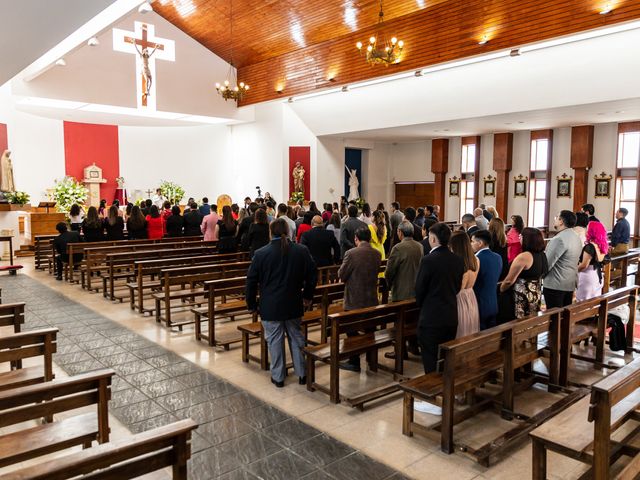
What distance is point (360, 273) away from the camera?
4680 millimetres

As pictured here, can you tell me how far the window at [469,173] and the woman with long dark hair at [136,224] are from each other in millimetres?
11001

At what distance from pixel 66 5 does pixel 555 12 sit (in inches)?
336

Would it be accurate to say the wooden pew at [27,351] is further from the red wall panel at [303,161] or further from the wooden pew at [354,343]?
the red wall panel at [303,161]

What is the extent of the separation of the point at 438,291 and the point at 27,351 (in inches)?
112

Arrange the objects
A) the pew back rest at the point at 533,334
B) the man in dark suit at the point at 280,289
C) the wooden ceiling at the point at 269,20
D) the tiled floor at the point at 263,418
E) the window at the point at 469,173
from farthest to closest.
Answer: the window at the point at 469,173 → the wooden ceiling at the point at 269,20 → the man in dark suit at the point at 280,289 → the pew back rest at the point at 533,334 → the tiled floor at the point at 263,418

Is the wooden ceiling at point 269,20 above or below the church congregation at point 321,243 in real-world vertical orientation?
above

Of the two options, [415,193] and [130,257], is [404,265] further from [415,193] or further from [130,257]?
[415,193]

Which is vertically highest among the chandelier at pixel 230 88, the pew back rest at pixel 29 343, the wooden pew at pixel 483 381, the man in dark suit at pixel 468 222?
the chandelier at pixel 230 88

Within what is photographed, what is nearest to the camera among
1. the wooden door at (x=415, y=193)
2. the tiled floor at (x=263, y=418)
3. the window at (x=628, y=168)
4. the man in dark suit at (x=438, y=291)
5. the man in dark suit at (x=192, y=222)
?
the tiled floor at (x=263, y=418)

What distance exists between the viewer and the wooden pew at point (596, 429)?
8.05 ft

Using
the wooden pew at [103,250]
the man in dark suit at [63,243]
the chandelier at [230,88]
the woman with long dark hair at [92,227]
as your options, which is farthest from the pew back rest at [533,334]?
the chandelier at [230,88]

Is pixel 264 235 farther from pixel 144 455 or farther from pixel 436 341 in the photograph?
pixel 144 455

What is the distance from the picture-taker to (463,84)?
39.3ft

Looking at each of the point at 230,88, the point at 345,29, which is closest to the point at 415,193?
the point at 345,29
